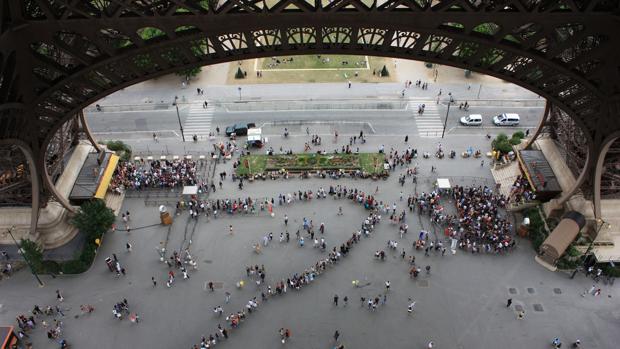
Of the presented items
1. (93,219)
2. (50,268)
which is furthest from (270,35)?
(50,268)

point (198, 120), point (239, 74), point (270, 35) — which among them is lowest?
point (198, 120)

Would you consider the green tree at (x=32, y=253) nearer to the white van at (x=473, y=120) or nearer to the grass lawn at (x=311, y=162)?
the grass lawn at (x=311, y=162)

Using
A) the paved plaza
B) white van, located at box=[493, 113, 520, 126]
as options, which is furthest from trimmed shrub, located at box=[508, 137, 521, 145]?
the paved plaza

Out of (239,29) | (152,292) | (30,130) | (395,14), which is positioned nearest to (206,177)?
(152,292)

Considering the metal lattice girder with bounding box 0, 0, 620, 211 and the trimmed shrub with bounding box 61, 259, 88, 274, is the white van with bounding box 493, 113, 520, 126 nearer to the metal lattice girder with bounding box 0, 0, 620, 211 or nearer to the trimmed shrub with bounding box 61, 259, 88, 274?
the metal lattice girder with bounding box 0, 0, 620, 211

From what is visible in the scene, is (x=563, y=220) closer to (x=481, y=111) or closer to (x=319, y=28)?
(x=481, y=111)

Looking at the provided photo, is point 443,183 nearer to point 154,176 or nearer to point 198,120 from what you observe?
point 154,176
